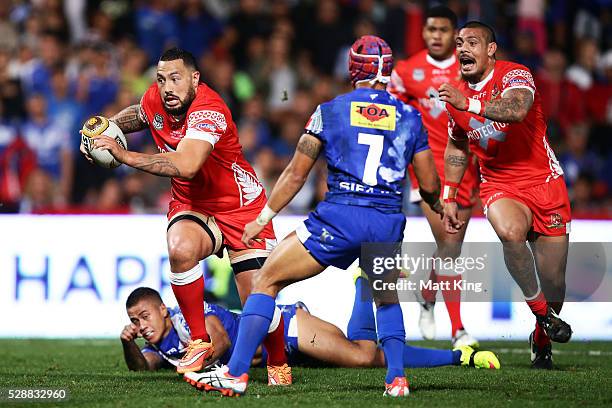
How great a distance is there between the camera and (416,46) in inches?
669

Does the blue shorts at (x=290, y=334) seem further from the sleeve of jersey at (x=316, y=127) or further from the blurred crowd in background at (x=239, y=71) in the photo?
the blurred crowd in background at (x=239, y=71)

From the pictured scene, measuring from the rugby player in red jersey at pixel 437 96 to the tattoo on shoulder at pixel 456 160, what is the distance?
1.32 meters

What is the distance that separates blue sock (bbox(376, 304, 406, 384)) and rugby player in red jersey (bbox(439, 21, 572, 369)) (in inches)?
60.1

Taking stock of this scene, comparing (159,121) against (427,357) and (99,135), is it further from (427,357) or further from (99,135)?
(427,357)

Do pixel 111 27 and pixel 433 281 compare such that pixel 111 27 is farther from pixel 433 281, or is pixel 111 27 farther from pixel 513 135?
pixel 513 135

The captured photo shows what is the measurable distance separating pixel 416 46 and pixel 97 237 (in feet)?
20.6

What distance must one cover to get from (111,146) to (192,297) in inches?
57.3

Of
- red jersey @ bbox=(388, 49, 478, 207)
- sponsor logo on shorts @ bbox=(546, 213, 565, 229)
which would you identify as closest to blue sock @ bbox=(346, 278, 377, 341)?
sponsor logo on shorts @ bbox=(546, 213, 565, 229)

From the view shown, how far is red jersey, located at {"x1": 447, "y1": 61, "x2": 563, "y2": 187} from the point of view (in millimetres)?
9742

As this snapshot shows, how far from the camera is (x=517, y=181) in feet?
32.2

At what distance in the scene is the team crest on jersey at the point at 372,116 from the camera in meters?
7.84

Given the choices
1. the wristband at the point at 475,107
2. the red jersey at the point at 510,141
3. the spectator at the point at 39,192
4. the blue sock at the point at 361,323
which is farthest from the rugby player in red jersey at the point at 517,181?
the spectator at the point at 39,192

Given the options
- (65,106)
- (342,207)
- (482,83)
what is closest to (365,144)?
(342,207)

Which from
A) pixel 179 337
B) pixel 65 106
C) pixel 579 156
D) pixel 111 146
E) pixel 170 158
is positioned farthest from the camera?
pixel 579 156
